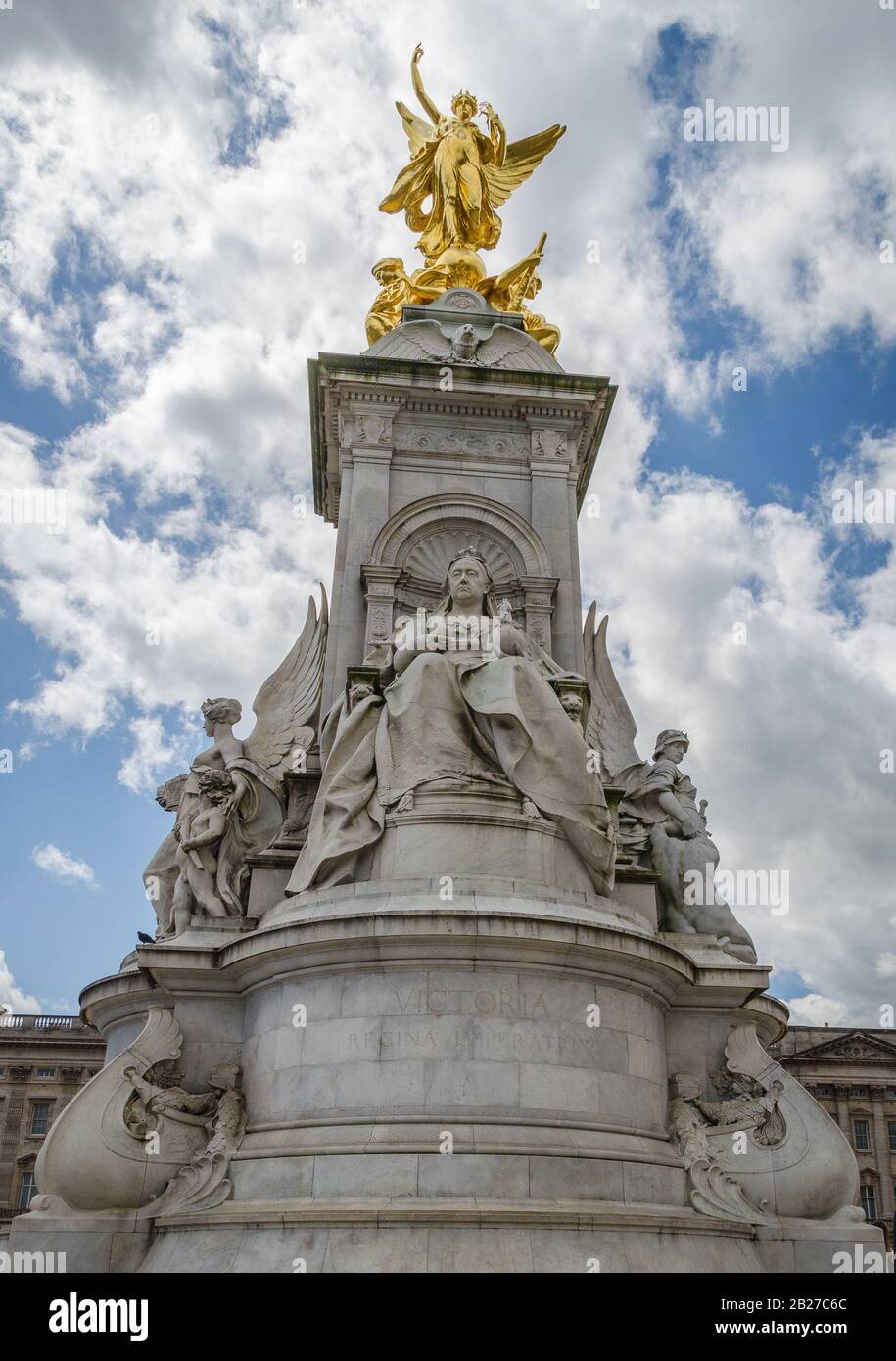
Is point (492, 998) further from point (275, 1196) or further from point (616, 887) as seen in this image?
point (616, 887)

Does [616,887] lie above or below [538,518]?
below

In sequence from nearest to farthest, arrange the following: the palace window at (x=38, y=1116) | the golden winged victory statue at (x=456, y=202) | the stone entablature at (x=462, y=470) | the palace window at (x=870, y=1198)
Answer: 1. the stone entablature at (x=462, y=470)
2. the golden winged victory statue at (x=456, y=202)
3. the palace window at (x=38, y=1116)
4. the palace window at (x=870, y=1198)

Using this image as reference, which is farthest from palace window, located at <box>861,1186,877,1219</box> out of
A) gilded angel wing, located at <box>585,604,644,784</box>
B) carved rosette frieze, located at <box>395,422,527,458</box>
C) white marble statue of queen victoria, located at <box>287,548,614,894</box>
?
white marble statue of queen victoria, located at <box>287,548,614,894</box>

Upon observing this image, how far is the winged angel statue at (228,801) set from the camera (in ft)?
47.9

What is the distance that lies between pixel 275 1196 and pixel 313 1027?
1.62 m

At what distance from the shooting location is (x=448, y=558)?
18.1m

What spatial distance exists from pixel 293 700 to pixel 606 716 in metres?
4.97

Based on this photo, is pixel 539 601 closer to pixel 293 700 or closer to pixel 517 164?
pixel 293 700

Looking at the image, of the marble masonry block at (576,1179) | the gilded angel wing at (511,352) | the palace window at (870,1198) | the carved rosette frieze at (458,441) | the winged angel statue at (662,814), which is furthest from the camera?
the palace window at (870,1198)

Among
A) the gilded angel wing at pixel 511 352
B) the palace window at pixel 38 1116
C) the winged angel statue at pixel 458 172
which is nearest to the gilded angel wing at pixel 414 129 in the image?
the winged angel statue at pixel 458 172

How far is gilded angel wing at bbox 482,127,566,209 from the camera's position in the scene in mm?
22438

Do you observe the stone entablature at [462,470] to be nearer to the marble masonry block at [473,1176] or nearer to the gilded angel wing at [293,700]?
the gilded angel wing at [293,700]

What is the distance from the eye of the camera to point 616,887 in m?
14.8
